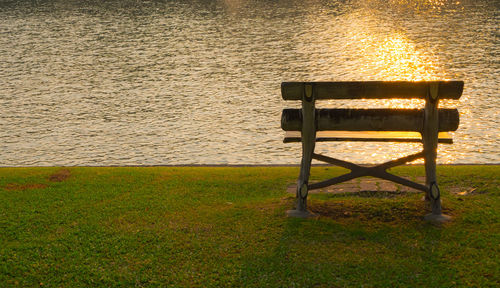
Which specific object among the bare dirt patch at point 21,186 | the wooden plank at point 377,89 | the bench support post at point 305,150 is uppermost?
the wooden plank at point 377,89

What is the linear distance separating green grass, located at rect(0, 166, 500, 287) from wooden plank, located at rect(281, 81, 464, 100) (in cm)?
121

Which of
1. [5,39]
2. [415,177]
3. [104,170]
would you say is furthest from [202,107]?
[5,39]

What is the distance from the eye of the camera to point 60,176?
932cm

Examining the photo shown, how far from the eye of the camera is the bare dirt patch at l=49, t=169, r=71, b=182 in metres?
9.16

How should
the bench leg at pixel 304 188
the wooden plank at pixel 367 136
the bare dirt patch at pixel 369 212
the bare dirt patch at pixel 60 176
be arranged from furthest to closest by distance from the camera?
1. the bare dirt patch at pixel 60 176
2. the wooden plank at pixel 367 136
3. the bench leg at pixel 304 188
4. the bare dirt patch at pixel 369 212

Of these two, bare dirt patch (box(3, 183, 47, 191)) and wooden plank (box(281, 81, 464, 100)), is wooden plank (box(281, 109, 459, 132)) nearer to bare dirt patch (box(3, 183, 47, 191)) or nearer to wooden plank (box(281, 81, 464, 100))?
wooden plank (box(281, 81, 464, 100))

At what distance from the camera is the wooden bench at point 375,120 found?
6.76 metres

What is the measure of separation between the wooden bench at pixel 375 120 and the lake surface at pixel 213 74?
155 inches

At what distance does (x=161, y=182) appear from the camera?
29.2ft

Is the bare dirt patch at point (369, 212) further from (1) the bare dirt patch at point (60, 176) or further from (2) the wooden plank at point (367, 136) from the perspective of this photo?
(1) the bare dirt patch at point (60, 176)

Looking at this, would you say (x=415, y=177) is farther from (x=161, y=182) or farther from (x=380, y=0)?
(x=380, y=0)


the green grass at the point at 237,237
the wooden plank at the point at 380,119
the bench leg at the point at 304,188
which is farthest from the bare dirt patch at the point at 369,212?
the wooden plank at the point at 380,119

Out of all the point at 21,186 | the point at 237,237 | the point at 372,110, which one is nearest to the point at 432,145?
the point at 372,110

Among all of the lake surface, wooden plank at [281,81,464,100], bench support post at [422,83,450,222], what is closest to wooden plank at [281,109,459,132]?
bench support post at [422,83,450,222]
